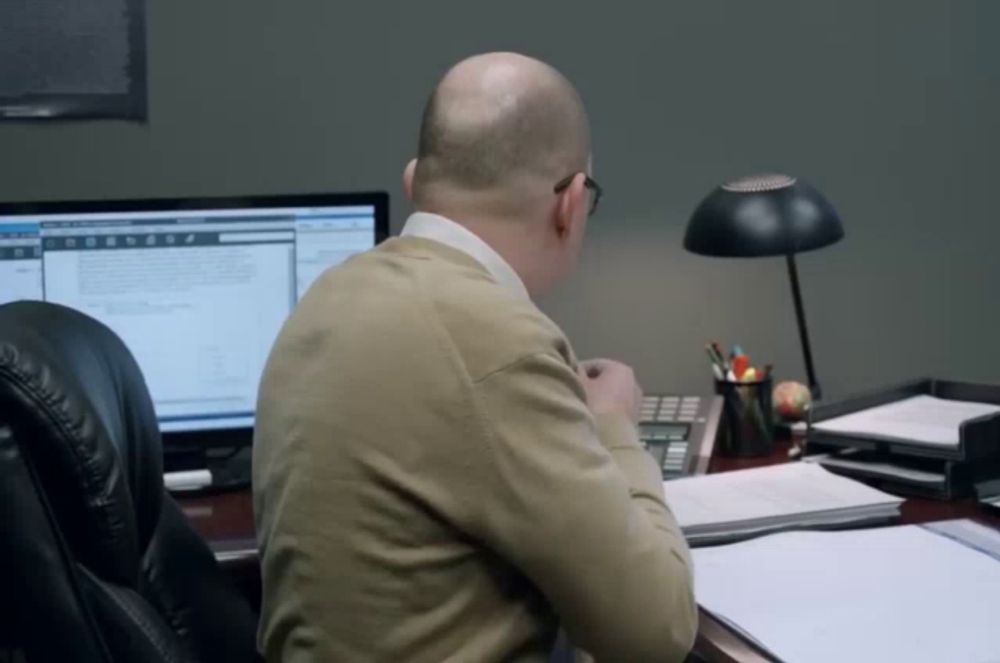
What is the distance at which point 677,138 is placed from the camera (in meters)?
2.12

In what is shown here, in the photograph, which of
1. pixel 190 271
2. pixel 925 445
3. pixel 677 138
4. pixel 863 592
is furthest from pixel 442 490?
pixel 677 138

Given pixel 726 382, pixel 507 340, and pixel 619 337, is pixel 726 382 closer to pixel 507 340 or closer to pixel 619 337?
pixel 619 337

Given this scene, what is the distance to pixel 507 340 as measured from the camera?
103cm

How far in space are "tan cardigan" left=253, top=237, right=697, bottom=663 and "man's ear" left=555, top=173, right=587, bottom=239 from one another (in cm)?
13

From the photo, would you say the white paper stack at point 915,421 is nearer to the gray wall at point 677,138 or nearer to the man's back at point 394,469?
the gray wall at point 677,138

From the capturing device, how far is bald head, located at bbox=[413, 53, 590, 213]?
115 cm

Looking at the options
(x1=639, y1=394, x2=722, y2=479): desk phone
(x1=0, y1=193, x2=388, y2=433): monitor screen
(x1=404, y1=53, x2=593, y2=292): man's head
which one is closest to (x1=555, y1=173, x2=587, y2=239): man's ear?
(x1=404, y1=53, x2=593, y2=292): man's head

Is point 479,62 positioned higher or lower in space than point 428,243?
higher

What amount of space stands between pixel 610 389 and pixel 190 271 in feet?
2.50

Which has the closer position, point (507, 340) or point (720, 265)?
point (507, 340)

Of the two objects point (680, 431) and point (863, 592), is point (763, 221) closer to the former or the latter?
point (680, 431)

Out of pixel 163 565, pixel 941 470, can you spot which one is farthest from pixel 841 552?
pixel 163 565

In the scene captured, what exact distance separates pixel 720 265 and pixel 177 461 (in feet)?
2.95

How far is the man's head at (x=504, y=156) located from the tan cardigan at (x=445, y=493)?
89 millimetres
